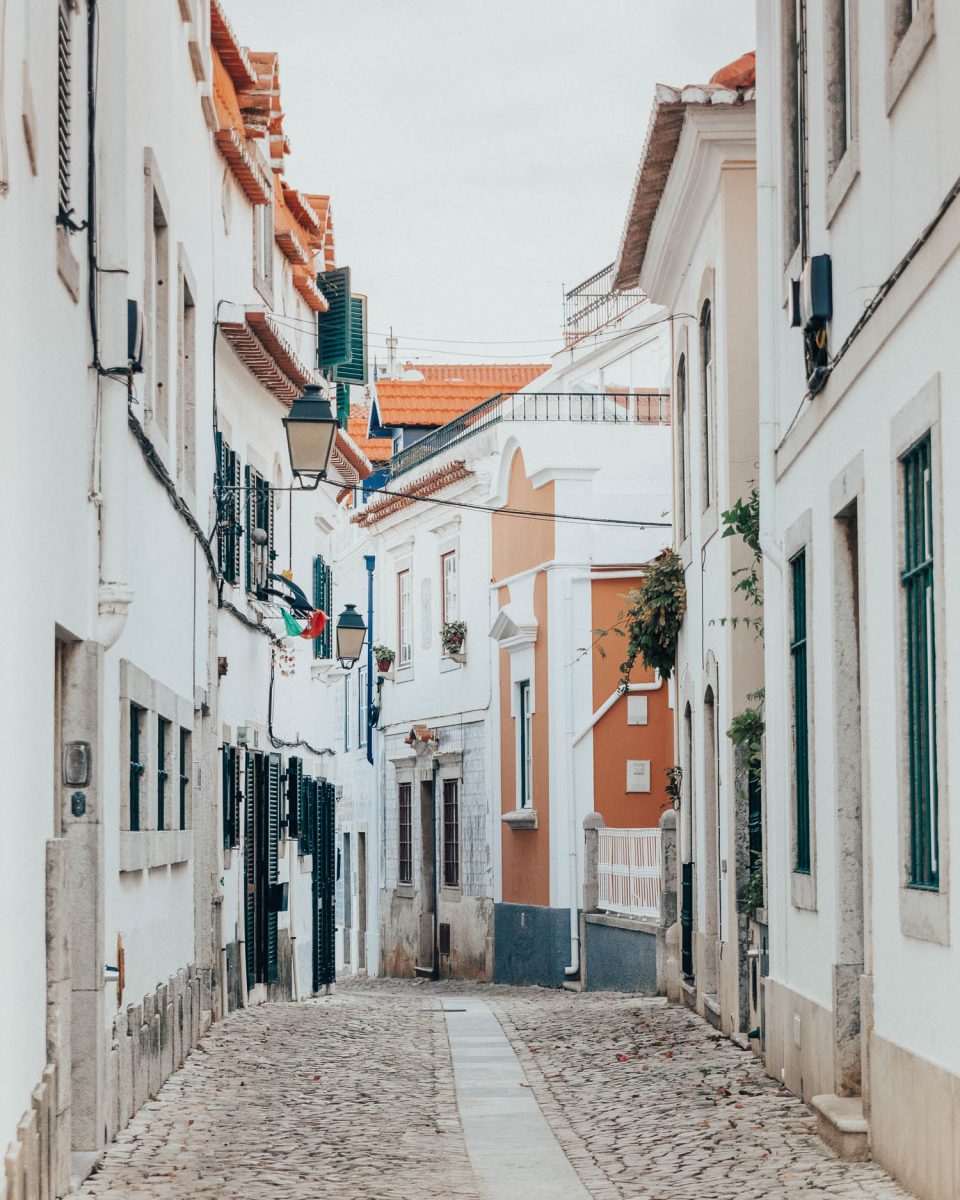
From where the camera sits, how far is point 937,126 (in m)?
7.86

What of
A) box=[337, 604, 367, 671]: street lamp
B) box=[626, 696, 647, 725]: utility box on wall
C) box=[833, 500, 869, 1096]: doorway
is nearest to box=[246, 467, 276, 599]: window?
box=[337, 604, 367, 671]: street lamp

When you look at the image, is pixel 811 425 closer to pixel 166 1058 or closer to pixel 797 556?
pixel 797 556

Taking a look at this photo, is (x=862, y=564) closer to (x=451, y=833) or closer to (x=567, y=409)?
(x=567, y=409)

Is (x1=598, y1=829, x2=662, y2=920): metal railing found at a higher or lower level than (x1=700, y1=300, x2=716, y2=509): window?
lower

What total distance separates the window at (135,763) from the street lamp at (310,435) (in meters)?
4.69

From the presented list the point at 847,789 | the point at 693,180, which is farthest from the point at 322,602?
the point at 847,789

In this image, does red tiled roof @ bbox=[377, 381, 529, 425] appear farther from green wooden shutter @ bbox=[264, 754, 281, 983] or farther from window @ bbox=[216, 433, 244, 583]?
window @ bbox=[216, 433, 244, 583]

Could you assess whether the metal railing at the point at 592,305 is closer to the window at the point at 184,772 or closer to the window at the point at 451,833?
the window at the point at 451,833

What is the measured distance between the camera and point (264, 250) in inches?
833

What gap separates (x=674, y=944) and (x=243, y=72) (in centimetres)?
906

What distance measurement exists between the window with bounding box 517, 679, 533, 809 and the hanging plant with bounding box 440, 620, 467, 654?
2.68 m

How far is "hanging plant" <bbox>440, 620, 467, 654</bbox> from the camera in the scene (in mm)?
30891

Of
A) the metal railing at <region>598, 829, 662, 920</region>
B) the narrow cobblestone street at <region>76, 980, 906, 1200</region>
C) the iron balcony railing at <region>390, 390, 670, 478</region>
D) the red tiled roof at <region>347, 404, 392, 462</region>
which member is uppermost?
the red tiled roof at <region>347, 404, 392, 462</region>

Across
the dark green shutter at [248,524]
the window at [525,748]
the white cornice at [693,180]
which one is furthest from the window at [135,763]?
the window at [525,748]
